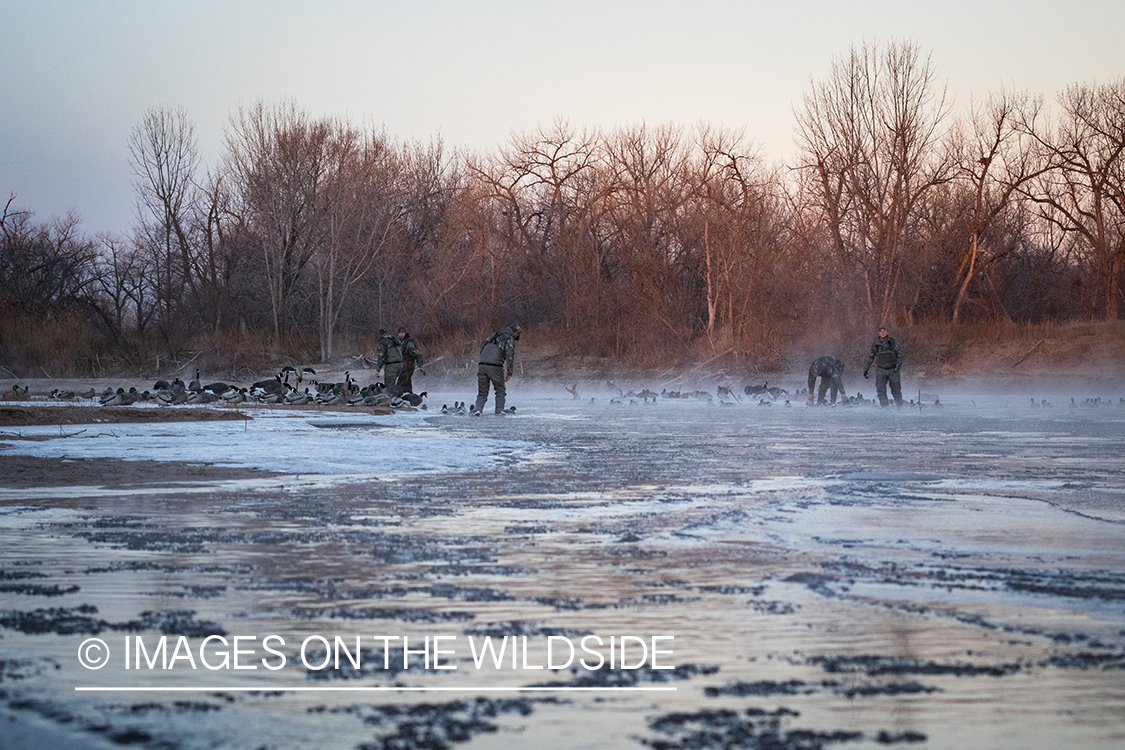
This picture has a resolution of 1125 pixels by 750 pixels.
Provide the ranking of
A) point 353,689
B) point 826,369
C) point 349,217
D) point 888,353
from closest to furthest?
point 353,689 → point 888,353 → point 826,369 → point 349,217

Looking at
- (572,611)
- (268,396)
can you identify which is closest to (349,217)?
(268,396)

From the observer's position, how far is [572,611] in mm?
4410

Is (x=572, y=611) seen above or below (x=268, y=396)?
below

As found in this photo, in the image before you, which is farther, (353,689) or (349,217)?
(349,217)

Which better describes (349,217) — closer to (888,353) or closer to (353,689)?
(888,353)

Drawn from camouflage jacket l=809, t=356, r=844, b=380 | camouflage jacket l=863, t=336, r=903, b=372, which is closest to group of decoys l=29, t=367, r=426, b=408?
camouflage jacket l=809, t=356, r=844, b=380

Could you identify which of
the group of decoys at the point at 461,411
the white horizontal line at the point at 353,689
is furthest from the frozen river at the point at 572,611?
the group of decoys at the point at 461,411

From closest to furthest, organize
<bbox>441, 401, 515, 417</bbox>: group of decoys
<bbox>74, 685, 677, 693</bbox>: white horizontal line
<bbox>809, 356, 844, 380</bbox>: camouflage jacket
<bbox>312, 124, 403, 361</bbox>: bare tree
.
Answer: <bbox>74, 685, 677, 693</bbox>: white horizontal line, <bbox>441, 401, 515, 417</bbox>: group of decoys, <bbox>809, 356, 844, 380</bbox>: camouflage jacket, <bbox>312, 124, 403, 361</bbox>: bare tree

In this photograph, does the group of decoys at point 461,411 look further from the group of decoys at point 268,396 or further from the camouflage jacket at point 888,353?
the camouflage jacket at point 888,353

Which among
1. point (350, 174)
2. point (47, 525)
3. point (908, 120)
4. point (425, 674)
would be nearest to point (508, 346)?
point (47, 525)

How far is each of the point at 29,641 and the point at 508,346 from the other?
1695 cm

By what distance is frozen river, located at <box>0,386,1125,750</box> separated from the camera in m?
3.06

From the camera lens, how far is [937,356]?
36.0 meters

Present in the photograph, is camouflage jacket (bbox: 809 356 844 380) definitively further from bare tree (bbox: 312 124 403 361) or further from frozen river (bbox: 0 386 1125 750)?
bare tree (bbox: 312 124 403 361)
